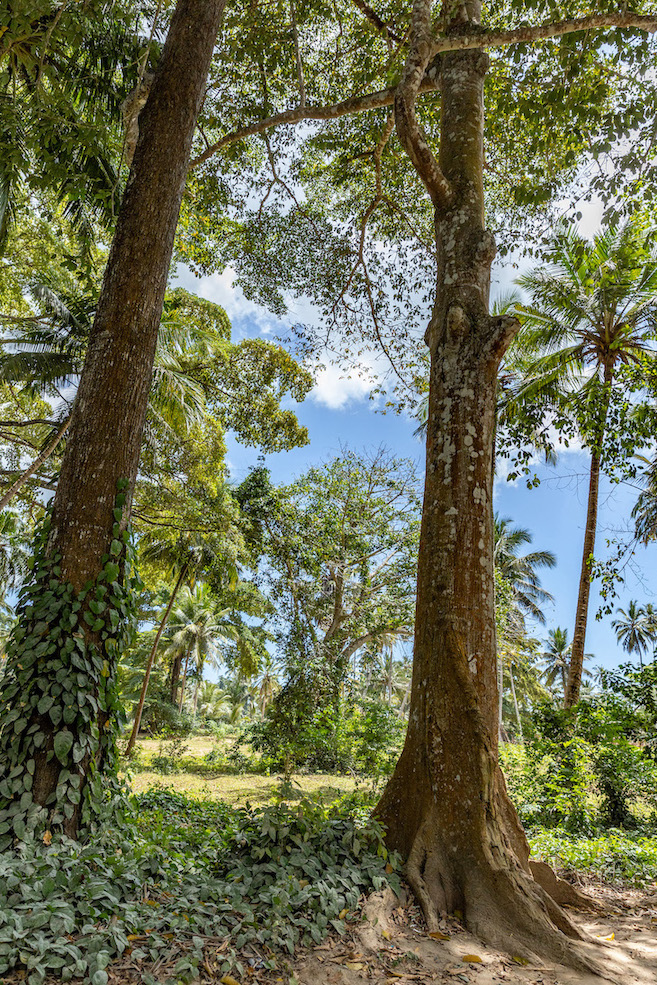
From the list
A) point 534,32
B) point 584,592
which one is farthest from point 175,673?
point 534,32

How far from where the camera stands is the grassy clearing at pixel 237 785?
11414mm

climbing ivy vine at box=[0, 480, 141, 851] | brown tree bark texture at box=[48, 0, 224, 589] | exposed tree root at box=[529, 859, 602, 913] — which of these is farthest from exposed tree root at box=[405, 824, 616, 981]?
brown tree bark texture at box=[48, 0, 224, 589]

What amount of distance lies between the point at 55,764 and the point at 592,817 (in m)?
7.77

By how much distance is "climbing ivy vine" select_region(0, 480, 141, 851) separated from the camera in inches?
145

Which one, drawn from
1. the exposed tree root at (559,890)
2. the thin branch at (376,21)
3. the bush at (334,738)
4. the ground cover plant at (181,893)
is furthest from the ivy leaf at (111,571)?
the thin branch at (376,21)

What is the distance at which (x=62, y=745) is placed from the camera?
374 centimetres

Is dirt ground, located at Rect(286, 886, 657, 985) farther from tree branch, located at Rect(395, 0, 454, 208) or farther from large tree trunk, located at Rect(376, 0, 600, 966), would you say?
tree branch, located at Rect(395, 0, 454, 208)

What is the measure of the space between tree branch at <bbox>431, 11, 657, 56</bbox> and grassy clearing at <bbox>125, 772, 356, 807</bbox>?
1074 centimetres

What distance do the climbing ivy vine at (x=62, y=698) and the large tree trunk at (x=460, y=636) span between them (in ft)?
6.75

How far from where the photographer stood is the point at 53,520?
424cm

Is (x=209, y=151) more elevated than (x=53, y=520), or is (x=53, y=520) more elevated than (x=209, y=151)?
(x=209, y=151)

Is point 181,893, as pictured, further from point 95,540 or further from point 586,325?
point 586,325

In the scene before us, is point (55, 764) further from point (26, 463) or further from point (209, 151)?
point (26, 463)

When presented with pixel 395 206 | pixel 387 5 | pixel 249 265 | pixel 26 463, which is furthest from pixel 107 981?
pixel 26 463
